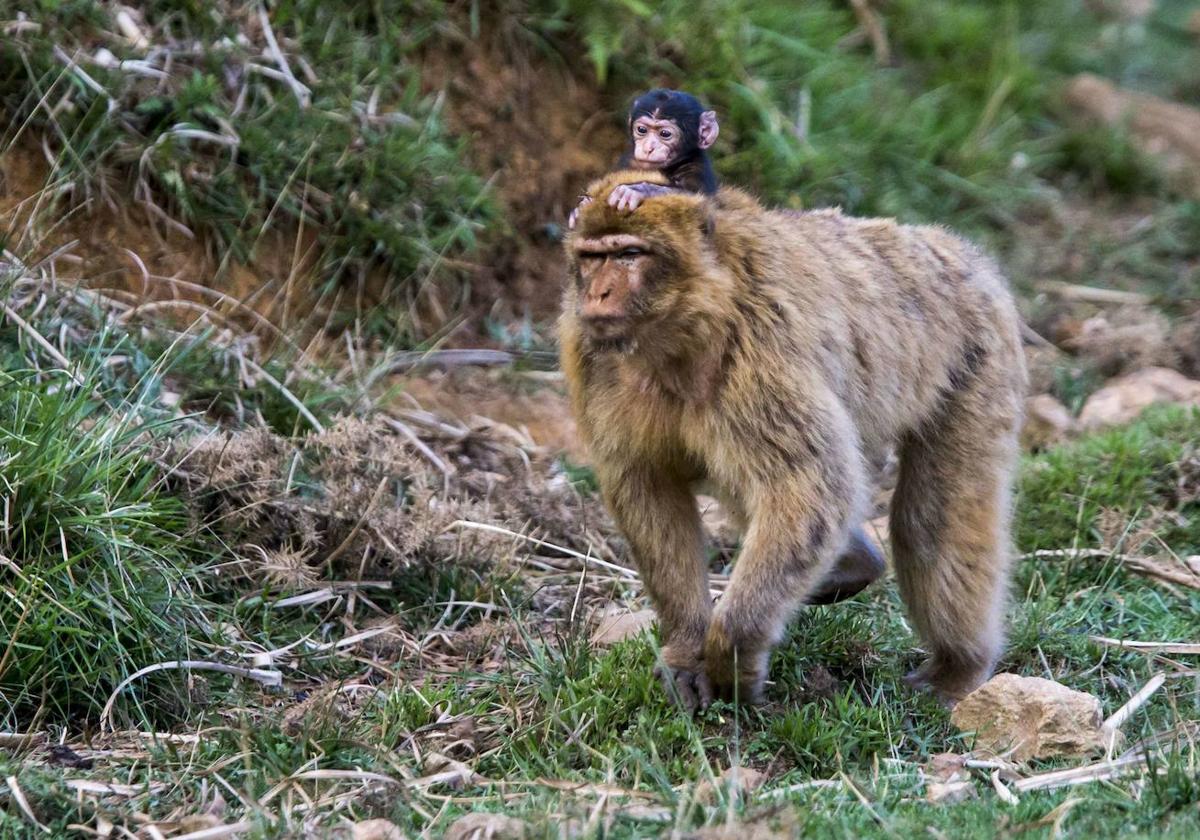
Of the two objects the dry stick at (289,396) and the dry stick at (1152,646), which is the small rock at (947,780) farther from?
the dry stick at (289,396)

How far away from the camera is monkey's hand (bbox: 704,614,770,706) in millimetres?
4617

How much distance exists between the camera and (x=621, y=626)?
554 cm

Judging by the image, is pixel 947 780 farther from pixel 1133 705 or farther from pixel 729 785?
pixel 1133 705

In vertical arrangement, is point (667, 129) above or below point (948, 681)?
above

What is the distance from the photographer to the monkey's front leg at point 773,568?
180 inches

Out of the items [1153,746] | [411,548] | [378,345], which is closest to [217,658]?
[411,548]

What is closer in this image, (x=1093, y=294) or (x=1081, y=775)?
(x=1081, y=775)

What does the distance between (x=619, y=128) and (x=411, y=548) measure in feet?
12.1

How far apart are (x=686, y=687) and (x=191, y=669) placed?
1639mm

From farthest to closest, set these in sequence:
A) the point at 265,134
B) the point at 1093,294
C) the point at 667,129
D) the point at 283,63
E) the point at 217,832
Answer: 1. the point at 1093,294
2. the point at 283,63
3. the point at 265,134
4. the point at 667,129
5. the point at 217,832

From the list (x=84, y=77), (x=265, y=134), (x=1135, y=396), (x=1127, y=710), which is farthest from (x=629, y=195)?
(x=1135, y=396)

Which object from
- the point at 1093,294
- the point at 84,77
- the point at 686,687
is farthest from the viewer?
the point at 1093,294

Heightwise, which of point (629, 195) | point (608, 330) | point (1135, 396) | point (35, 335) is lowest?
point (1135, 396)

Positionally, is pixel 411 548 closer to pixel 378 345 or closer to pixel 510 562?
pixel 510 562
